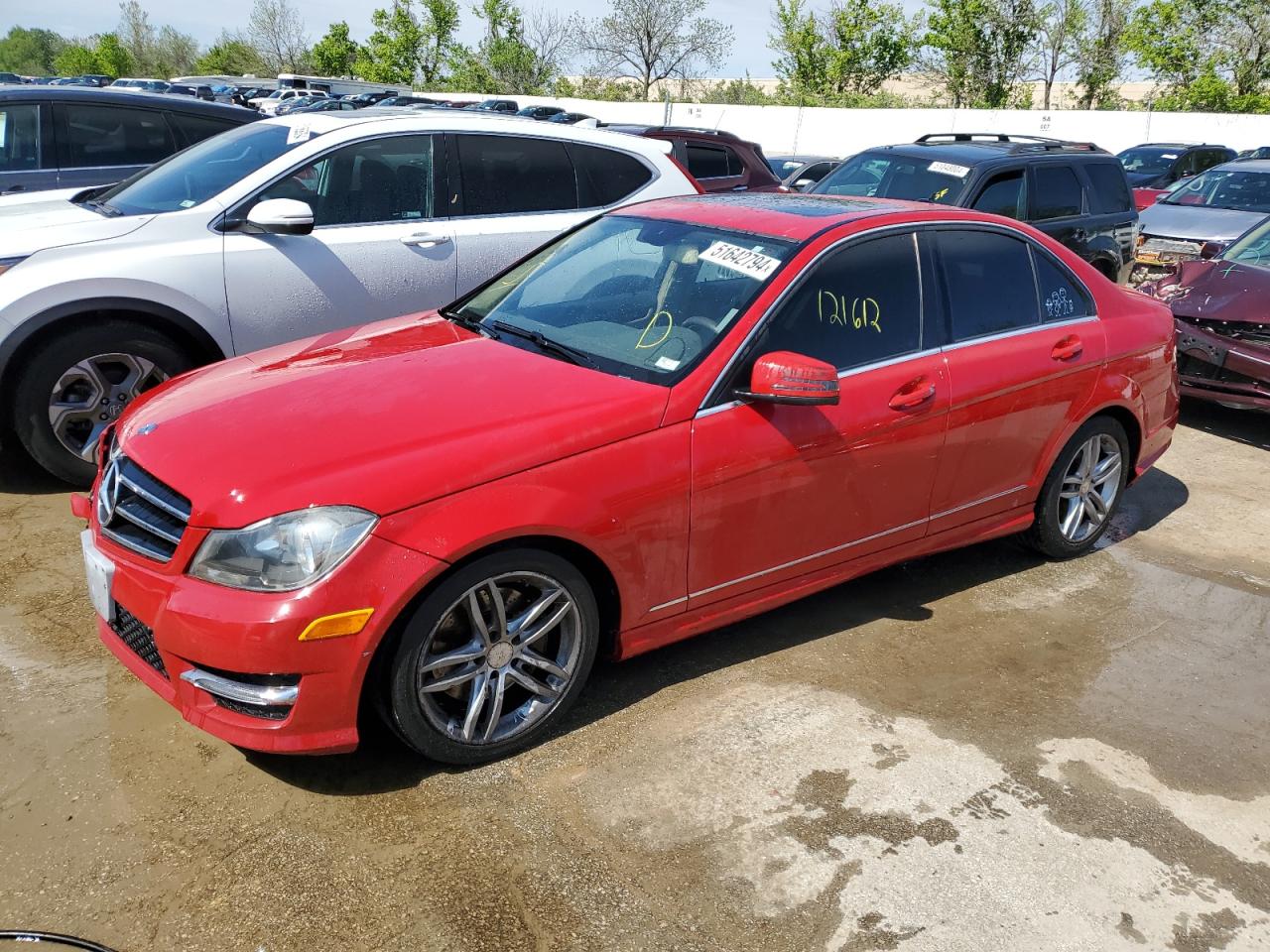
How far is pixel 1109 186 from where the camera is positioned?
31.5ft

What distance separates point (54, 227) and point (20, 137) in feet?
9.41

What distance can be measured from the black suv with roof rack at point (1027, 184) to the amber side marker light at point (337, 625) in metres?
6.99

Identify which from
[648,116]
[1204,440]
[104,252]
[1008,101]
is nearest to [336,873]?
[104,252]

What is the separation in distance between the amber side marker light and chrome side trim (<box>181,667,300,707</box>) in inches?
6.8

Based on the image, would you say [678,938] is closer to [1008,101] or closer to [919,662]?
[919,662]

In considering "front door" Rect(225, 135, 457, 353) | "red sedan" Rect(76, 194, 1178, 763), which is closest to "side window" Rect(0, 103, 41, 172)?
"front door" Rect(225, 135, 457, 353)

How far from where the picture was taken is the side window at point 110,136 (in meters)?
7.59

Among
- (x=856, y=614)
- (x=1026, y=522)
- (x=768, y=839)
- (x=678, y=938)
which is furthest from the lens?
(x=1026, y=522)

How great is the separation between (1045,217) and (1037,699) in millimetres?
6297

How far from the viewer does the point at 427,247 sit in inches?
232

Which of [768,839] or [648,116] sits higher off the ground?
[648,116]

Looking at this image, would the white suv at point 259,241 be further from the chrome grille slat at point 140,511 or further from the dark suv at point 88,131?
the chrome grille slat at point 140,511

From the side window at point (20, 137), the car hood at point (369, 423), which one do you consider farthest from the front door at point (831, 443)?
the side window at point (20, 137)

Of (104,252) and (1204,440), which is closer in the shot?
(104,252)
